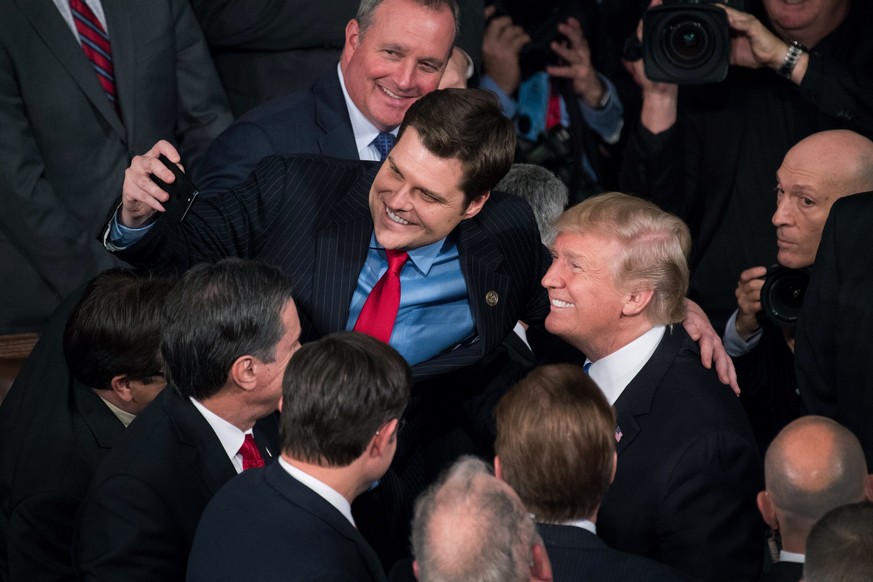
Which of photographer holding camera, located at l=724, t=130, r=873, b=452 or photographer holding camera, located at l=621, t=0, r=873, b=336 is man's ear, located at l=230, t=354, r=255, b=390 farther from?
photographer holding camera, located at l=621, t=0, r=873, b=336

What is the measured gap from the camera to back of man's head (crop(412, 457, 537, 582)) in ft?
6.40

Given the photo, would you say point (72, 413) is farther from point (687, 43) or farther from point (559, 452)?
point (687, 43)

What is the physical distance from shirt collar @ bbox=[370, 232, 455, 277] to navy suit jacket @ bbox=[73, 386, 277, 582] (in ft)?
2.31

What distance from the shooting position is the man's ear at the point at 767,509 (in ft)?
8.57

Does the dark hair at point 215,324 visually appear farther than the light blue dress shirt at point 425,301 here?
No

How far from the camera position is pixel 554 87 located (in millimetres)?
4688

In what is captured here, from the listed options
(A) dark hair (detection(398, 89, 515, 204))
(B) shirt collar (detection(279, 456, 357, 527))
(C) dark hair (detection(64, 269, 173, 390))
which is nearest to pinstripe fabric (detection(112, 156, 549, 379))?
(C) dark hair (detection(64, 269, 173, 390))

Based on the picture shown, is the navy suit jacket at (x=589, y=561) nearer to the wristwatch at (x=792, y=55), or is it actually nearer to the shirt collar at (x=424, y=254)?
the shirt collar at (x=424, y=254)

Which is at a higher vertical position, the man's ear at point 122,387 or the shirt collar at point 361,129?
the shirt collar at point 361,129

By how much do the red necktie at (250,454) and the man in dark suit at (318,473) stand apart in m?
0.40

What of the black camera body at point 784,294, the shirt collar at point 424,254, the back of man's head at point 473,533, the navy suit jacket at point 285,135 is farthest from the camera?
the black camera body at point 784,294

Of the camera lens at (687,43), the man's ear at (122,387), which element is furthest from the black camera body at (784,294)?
the man's ear at (122,387)

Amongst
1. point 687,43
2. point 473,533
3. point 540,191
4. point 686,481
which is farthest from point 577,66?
point 473,533

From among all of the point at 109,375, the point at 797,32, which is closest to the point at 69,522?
the point at 109,375
